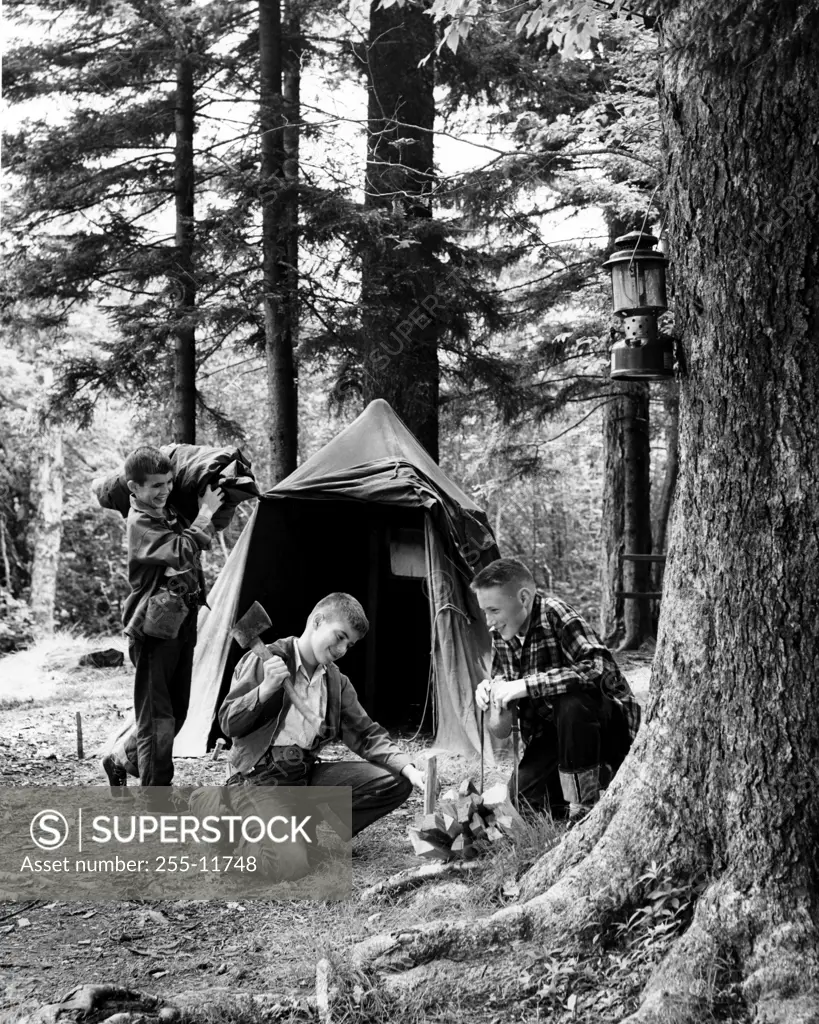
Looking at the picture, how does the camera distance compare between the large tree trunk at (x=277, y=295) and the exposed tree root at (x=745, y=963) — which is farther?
the large tree trunk at (x=277, y=295)

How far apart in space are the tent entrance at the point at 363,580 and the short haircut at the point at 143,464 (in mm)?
2375

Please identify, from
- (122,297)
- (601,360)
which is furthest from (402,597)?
(122,297)

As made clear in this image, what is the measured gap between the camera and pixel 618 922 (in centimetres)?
274

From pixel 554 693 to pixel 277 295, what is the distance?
6.29 m

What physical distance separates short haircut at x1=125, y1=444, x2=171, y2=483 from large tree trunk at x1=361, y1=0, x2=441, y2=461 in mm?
4725

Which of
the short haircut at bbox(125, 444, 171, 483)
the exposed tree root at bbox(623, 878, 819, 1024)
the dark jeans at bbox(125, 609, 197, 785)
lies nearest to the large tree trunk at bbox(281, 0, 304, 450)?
the short haircut at bbox(125, 444, 171, 483)

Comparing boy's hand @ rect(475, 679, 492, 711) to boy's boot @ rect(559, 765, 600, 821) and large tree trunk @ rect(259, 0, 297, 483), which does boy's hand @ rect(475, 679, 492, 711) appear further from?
large tree trunk @ rect(259, 0, 297, 483)

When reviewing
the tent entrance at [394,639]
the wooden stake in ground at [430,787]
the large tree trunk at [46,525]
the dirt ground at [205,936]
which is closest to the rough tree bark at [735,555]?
the dirt ground at [205,936]

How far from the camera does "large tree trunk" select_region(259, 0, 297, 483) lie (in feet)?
30.6

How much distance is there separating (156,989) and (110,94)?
390 inches

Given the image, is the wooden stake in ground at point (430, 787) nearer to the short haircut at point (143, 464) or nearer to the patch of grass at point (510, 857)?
the patch of grass at point (510, 857)

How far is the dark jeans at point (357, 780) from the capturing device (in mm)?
4023

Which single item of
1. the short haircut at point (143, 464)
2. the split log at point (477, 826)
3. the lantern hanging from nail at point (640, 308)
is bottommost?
the split log at point (477, 826)

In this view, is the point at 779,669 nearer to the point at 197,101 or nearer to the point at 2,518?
the point at 197,101
